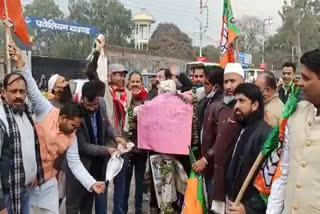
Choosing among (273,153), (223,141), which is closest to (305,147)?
(273,153)

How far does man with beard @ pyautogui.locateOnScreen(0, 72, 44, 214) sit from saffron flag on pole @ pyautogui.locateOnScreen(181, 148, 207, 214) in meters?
1.57

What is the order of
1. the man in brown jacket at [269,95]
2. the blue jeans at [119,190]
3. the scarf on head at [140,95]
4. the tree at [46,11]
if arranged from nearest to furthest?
the man in brown jacket at [269,95] < the blue jeans at [119,190] < the scarf on head at [140,95] < the tree at [46,11]

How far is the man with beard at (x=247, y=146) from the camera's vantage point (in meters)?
3.11

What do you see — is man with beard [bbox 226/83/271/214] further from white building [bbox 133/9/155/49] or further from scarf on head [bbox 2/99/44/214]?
white building [bbox 133/9/155/49]

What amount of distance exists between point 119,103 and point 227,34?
1.84 m

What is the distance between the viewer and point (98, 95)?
4668 millimetres

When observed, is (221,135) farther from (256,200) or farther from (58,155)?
(58,155)

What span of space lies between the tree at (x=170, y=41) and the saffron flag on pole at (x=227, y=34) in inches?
1814

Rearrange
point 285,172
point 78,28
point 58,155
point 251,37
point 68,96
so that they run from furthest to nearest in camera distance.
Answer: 1. point 251,37
2. point 78,28
3. point 68,96
4. point 58,155
5. point 285,172

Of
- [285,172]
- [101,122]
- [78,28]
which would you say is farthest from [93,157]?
[78,28]

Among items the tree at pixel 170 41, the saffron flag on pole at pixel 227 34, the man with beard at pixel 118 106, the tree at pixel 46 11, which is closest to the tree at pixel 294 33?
the tree at pixel 170 41

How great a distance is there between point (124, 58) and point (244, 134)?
32583 millimetres

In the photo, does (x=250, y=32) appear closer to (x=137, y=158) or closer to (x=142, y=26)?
(x=142, y=26)

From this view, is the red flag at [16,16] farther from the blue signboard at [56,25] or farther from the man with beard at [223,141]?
the blue signboard at [56,25]
